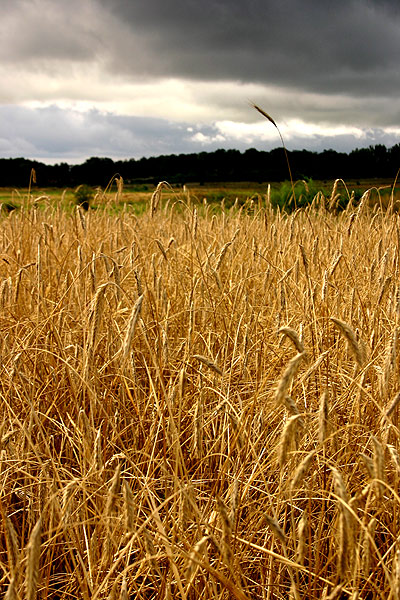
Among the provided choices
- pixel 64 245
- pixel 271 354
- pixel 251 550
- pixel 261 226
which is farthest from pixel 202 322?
pixel 261 226

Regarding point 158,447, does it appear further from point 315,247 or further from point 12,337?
point 315,247

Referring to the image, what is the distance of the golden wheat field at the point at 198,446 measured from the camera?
1101mm

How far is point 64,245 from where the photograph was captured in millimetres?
4051

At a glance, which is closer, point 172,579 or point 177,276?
point 172,579

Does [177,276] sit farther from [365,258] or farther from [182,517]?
[182,517]

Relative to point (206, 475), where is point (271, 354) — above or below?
above

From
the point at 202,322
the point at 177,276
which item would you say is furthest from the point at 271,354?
the point at 177,276

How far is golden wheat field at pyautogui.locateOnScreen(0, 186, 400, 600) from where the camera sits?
1.10 metres

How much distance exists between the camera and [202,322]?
8.02 feet

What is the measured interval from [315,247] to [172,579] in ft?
5.07

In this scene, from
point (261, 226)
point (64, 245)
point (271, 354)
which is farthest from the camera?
point (261, 226)

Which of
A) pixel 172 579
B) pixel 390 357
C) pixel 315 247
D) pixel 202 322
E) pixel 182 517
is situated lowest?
pixel 172 579

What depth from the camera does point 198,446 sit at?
1.37m

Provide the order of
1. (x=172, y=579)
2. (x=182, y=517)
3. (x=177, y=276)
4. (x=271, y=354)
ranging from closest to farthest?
(x=182, y=517) → (x=172, y=579) → (x=271, y=354) → (x=177, y=276)
